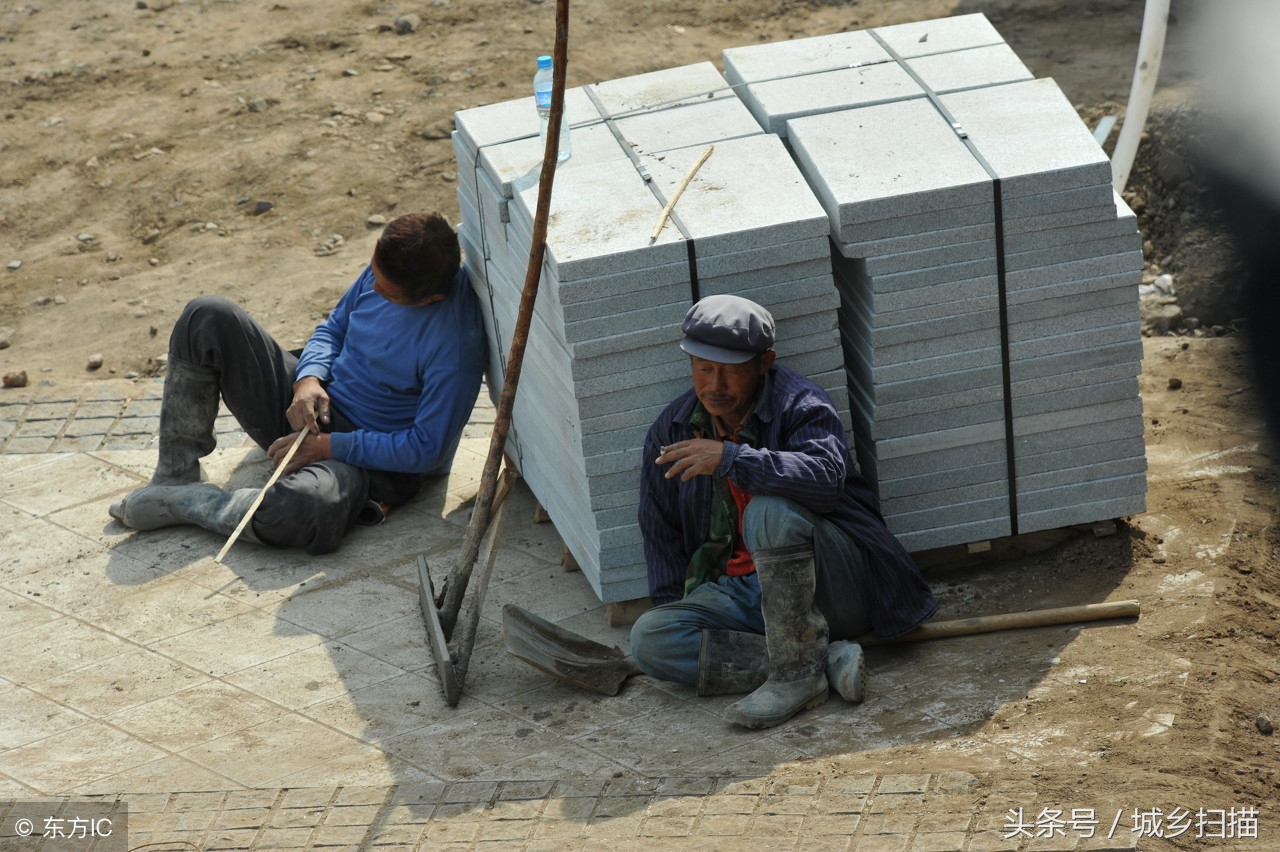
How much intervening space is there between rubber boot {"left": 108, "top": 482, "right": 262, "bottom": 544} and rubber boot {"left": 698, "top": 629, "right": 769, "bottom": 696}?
242cm

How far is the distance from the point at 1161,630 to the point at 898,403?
4.04ft

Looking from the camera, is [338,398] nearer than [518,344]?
No

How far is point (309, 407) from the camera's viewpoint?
260 inches

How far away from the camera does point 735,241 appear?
5.14m

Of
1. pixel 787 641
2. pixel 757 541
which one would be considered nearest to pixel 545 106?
pixel 757 541

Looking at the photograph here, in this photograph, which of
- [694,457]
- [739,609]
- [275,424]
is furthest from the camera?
[275,424]

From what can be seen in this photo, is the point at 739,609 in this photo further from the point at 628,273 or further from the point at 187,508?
the point at 187,508

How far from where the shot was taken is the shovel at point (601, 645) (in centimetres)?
524

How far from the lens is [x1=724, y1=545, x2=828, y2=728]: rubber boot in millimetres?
4844

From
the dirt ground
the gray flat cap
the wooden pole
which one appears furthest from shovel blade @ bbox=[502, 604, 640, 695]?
the dirt ground

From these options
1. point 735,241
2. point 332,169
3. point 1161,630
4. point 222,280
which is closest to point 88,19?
point 332,169

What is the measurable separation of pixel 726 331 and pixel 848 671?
1.22m

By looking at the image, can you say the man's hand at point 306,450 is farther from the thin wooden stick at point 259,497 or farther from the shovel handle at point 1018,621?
the shovel handle at point 1018,621

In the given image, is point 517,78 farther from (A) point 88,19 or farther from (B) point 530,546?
(B) point 530,546
